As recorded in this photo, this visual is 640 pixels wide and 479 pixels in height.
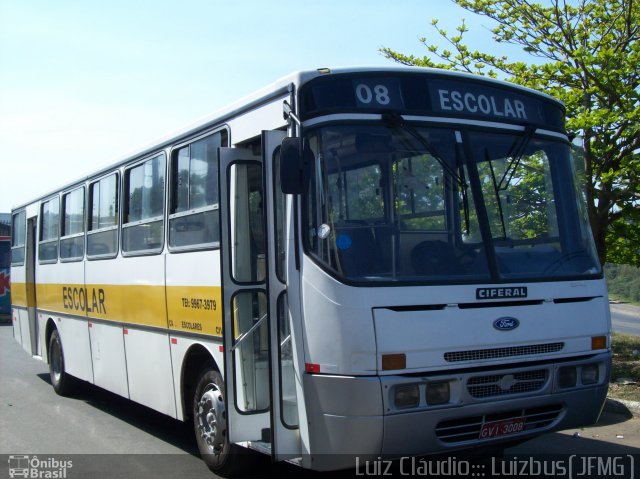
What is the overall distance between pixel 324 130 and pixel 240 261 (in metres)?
1.42

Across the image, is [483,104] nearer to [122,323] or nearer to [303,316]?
[303,316]

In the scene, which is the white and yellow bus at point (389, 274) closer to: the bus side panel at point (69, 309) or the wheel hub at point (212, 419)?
the wheel hub at point (212, 419)

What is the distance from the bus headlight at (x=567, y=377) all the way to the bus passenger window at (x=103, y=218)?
17.6ft

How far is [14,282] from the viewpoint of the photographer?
1452 centimetres

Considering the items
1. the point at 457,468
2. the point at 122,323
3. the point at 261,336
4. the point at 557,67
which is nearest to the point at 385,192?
the point at 261,336

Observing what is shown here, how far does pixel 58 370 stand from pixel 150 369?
4.25 metres

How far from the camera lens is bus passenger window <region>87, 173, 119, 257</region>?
9414 mm

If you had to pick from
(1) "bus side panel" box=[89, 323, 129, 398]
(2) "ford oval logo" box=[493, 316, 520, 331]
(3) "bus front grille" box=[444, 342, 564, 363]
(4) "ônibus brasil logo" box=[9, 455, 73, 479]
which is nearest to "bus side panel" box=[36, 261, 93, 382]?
(1) "bus side panel" box=[89, 323, 129, 398]

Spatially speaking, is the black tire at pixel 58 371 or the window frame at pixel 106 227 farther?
the black tire at pixel 58 371

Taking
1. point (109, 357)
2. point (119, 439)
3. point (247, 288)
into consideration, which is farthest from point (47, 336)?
point (247, 288)

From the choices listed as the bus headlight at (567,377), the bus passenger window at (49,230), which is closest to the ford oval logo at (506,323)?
the bus headlight at (567,377)

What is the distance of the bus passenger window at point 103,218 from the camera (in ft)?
30.9

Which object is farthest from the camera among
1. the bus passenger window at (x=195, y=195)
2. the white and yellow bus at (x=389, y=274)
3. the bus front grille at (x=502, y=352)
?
the bus passenger window at (x=195, y=195)

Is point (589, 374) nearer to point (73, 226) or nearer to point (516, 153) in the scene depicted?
point (516, 153)
